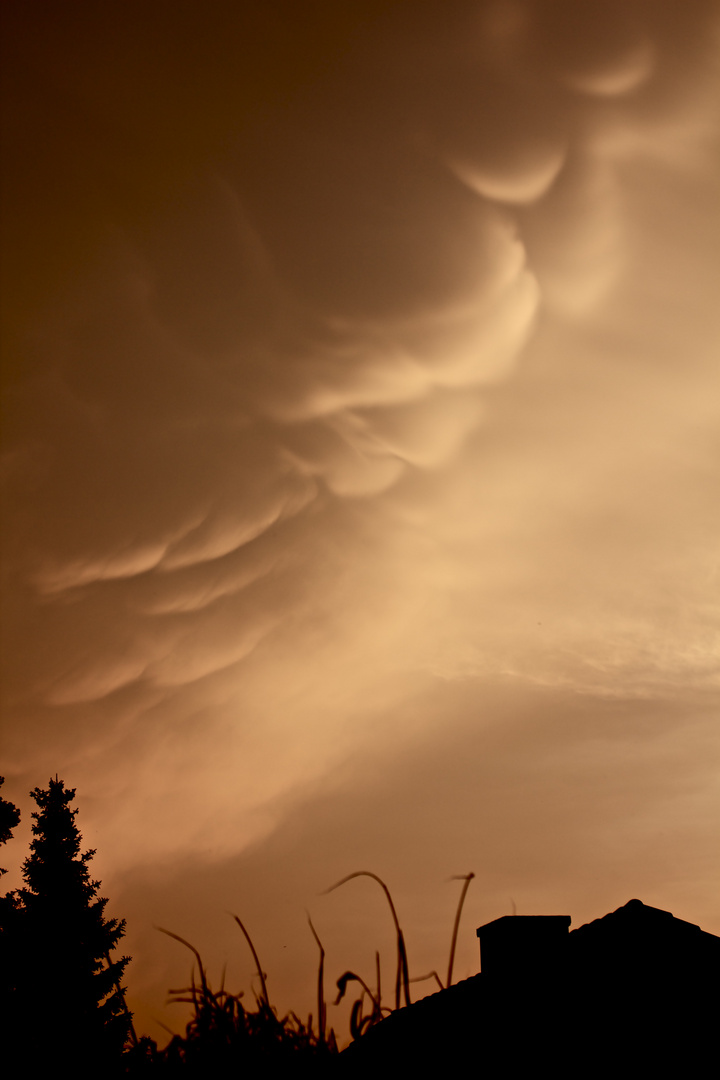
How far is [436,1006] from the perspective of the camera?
10758mm

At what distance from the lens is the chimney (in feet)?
35.9

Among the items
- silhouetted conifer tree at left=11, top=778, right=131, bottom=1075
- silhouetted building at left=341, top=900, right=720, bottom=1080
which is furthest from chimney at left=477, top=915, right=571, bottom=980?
silhouetted conifer tree at left=11, top=778, right=131, bottom=1075

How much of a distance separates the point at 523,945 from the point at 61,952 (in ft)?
73.0

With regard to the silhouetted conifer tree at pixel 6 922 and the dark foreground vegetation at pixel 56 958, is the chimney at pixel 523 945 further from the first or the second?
the silhouetted conifer tree at pixel 6 922

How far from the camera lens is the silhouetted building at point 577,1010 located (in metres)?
9.39

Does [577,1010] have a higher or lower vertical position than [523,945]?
lower

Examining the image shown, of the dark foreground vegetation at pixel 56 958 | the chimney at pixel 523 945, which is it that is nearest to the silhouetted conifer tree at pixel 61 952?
the dark foreground vegetation at pixel 56 958

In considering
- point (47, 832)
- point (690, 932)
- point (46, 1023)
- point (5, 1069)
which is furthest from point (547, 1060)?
point (47, 832)

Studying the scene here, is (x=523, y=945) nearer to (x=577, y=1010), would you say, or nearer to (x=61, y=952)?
(x=577, y=1010)

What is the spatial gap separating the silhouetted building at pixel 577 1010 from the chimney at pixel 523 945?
0.01m

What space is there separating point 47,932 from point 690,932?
24.0 meters

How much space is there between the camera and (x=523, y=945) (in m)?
11.3

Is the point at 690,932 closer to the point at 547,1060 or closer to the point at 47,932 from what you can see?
the point at 547,1060

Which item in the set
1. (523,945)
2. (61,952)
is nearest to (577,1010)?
(523,945)
